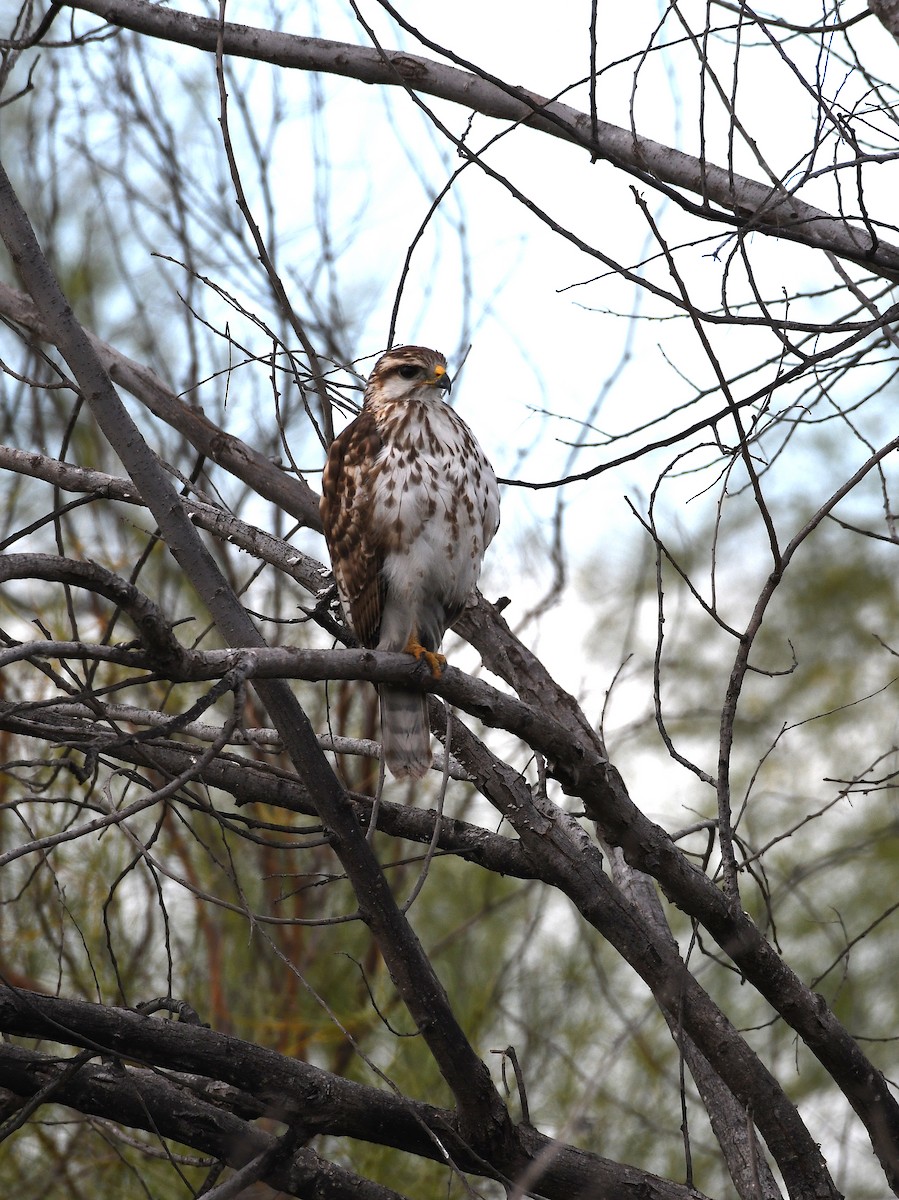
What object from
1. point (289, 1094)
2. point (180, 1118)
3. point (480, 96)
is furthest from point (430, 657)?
point (480, 96)

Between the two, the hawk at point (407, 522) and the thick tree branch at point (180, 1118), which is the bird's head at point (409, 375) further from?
the thick tree branch at point (180, 1118)

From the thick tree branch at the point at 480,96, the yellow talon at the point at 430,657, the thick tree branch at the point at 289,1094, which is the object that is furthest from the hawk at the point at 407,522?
the thick tree branch at the point at 289,1094

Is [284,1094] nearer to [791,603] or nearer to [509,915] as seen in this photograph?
[509,915]

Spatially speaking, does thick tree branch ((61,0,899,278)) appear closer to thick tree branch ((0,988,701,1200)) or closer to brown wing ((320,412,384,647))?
brown wing ((320,412,384,647))

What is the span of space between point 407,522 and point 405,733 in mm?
514

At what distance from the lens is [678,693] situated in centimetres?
764

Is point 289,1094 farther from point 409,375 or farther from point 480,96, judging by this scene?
point 480,96

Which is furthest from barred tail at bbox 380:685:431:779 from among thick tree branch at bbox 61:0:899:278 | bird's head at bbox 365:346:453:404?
thick tree branch at bbox 61:0:899:278

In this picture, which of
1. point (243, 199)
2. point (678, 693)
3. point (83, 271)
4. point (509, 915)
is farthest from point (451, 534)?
point (678, 693)

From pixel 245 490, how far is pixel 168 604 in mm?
578

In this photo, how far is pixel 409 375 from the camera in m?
3.16

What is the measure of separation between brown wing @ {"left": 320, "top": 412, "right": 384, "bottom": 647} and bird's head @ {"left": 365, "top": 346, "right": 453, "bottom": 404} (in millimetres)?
112

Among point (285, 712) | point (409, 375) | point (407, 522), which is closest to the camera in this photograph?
point (285, 712)

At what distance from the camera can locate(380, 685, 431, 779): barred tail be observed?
298cm
